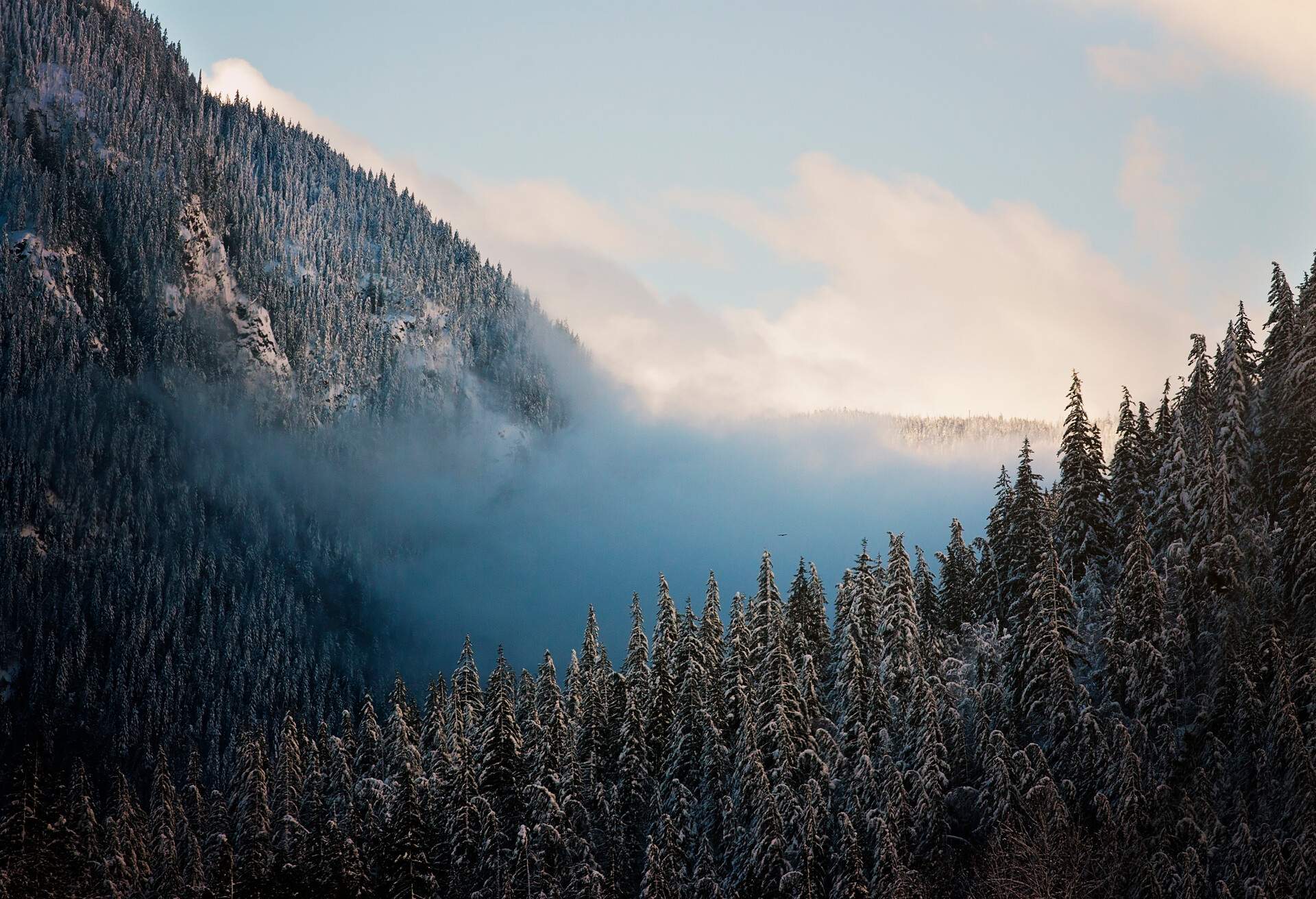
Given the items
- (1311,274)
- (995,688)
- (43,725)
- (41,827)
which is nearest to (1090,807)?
(995,688)

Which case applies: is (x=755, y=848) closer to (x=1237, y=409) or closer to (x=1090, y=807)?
(x=1090, y=807)

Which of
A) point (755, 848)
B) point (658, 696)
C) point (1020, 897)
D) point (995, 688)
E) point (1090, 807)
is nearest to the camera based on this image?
point (1020, 897)

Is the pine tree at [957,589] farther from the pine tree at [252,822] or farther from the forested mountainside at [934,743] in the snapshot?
the pine tree at [252,822]

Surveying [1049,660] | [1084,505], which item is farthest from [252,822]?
[1084,505]

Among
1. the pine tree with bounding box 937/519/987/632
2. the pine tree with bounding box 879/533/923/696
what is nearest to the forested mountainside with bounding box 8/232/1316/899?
→ the pine tree with bounding box 879/533/923/696

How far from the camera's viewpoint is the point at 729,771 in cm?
6056

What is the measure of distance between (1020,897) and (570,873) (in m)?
30.1

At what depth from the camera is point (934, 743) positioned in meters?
52.6

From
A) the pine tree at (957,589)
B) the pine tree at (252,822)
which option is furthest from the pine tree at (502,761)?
the pine tree at (957,589)

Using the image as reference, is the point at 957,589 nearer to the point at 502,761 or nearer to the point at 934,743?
the point at 934,743

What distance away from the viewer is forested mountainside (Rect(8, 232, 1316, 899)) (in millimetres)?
47562

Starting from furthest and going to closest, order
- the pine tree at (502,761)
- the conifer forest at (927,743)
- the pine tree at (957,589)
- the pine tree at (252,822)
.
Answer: the pine tree at (957,589) < the pine tree at (502,761) < the pine tree at (252,822) < the conifer forest at (927,743)

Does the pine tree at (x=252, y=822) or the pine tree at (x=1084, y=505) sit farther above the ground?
the pine tree at (x=1084, y=505)

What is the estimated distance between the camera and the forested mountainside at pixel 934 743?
47.6 meters
